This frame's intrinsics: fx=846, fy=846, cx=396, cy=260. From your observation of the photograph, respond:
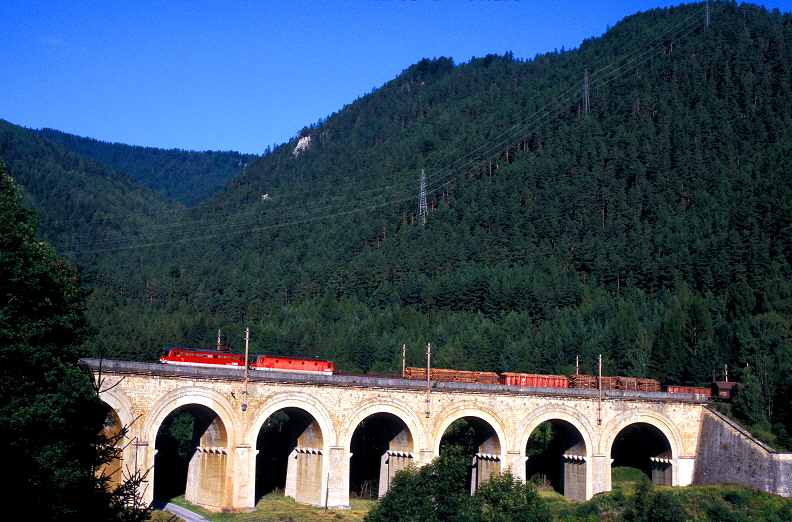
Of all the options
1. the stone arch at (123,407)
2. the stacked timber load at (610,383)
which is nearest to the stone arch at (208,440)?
the stone arch at (123,407)

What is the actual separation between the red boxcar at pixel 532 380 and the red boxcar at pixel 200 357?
70.0ft

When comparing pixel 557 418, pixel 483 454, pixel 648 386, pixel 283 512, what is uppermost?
pixel 648 386

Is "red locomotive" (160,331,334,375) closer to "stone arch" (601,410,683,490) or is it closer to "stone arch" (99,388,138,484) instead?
"stone arch" (99,388,138,484)

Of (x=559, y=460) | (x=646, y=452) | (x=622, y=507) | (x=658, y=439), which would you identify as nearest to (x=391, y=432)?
(x=622, y=507)

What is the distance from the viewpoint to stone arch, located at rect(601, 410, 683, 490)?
63312mm

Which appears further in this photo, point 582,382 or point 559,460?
point 559,460

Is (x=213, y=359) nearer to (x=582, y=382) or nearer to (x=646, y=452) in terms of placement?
(x=582, y=382)

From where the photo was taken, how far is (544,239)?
412 feet

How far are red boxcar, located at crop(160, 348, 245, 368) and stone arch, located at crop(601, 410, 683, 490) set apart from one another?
28.1 m

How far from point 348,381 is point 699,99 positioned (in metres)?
109

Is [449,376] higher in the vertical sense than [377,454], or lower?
higher

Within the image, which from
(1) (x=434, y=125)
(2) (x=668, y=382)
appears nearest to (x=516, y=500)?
(2) (x=668, y=382)

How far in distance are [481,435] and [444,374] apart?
17.7 ft

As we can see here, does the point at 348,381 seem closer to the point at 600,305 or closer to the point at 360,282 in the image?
the point at 600,305
